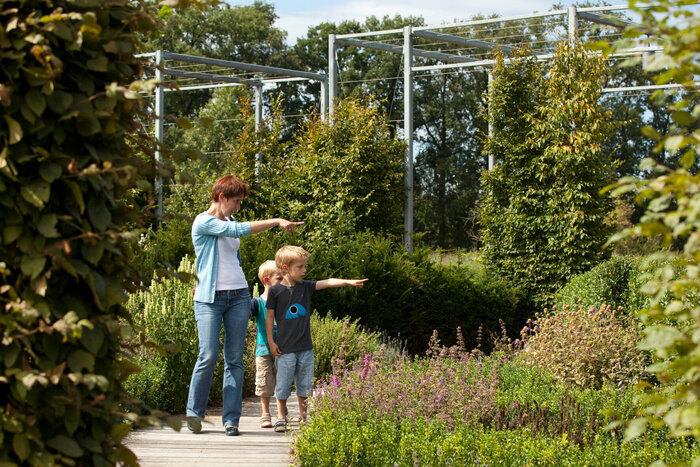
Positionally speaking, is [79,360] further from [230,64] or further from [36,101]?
[230,64]

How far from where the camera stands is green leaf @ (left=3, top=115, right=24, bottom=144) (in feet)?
6.35

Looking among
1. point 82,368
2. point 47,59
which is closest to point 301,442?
point 82,368

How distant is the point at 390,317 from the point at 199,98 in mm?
25917

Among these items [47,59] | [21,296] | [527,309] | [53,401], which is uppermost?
[47,59]

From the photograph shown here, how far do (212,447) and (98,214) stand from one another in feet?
9.18

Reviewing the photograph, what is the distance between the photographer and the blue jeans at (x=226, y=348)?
15.7ft

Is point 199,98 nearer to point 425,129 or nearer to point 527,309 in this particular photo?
point 425,129

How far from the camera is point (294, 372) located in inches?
205

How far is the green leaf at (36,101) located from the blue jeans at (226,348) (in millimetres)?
2886

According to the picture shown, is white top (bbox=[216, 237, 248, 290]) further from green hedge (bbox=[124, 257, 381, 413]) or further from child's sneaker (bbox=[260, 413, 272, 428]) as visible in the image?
child's sneaker (bbox=[260, 413, 272, 428])

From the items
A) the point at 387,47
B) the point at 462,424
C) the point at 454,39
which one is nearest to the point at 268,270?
the point at 462,424

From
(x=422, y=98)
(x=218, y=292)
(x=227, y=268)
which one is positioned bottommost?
(x=218, y=292)

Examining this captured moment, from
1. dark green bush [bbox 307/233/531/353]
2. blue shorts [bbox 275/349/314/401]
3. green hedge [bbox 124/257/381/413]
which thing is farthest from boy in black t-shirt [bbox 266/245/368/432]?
dark green bush [bbox 307/233/531/353]

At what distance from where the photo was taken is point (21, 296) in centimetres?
203
